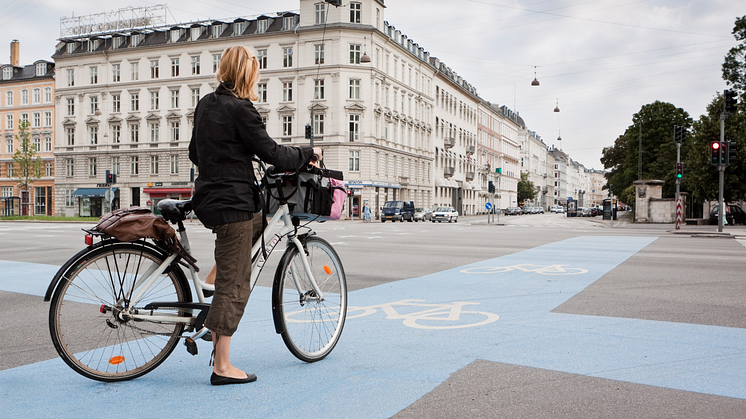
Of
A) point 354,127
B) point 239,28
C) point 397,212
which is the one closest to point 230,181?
point 397,212

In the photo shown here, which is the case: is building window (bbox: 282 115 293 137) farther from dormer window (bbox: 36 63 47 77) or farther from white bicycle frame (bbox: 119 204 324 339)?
white bicycle frame (bbox: 119 204 324 339)

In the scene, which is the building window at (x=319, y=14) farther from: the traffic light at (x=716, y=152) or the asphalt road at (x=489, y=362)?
the asphalt road at (x=489, y=362)

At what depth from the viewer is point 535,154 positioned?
145250 millimetres

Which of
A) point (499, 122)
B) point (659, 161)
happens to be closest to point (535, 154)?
point (499, 122)

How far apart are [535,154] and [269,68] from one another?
103m

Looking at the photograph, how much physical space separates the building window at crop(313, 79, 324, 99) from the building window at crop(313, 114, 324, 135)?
1678 mm

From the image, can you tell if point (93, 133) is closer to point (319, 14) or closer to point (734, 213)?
point (319, 14)

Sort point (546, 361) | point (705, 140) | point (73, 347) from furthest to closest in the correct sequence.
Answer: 1. point (705, 140)
2. point (546, 361)
3. point (73, 347)

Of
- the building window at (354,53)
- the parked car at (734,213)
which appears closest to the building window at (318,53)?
the building window at (354,53)

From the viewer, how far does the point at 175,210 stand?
3701 mm

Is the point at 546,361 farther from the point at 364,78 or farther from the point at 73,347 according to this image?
the point at 364,78

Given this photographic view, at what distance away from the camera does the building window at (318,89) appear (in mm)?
52969

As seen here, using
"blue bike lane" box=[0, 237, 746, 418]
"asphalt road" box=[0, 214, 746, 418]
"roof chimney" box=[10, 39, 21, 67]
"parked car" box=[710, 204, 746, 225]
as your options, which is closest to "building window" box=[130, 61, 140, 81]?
"roof chimney" box=[10, 39, 21, 67]

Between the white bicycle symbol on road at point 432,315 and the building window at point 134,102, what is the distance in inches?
2292
